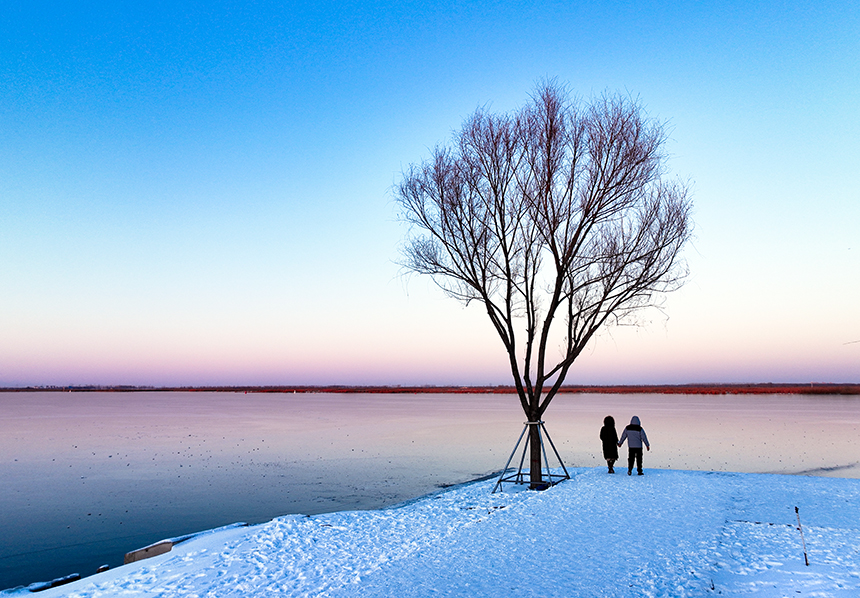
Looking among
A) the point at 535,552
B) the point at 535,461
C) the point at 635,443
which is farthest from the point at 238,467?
the point at 535,552

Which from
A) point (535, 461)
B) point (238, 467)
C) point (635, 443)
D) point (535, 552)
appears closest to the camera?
point (535, 552)

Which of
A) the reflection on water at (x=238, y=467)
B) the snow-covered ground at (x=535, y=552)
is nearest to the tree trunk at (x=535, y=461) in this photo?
the snow-covered ground at (x=535, y=552)

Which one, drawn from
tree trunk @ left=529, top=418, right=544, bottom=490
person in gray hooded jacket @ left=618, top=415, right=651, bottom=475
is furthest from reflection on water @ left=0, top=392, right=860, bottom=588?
person in gray hooded jacket @ left=618, top=415, right=651, bottom=475

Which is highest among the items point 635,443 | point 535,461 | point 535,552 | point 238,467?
point 635,443

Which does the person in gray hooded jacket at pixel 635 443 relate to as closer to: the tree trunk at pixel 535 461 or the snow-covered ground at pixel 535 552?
the tree trunk at pixel 535 461

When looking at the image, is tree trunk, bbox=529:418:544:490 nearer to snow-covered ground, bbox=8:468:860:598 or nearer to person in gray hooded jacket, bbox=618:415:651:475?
snow-covered ground, bbox=8:468:860:598

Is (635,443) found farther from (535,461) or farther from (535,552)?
(535,552)

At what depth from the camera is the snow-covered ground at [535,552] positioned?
682 centimetres

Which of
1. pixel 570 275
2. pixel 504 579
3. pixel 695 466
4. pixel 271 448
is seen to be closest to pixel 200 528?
pixel 504 579

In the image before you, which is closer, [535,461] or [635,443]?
Result: [535,461]

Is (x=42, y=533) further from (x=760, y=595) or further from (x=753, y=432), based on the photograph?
(x=753, y=432)

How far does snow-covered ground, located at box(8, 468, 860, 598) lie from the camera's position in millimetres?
6824

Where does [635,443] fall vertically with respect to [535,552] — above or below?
above

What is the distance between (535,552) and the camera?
8.23 metres
